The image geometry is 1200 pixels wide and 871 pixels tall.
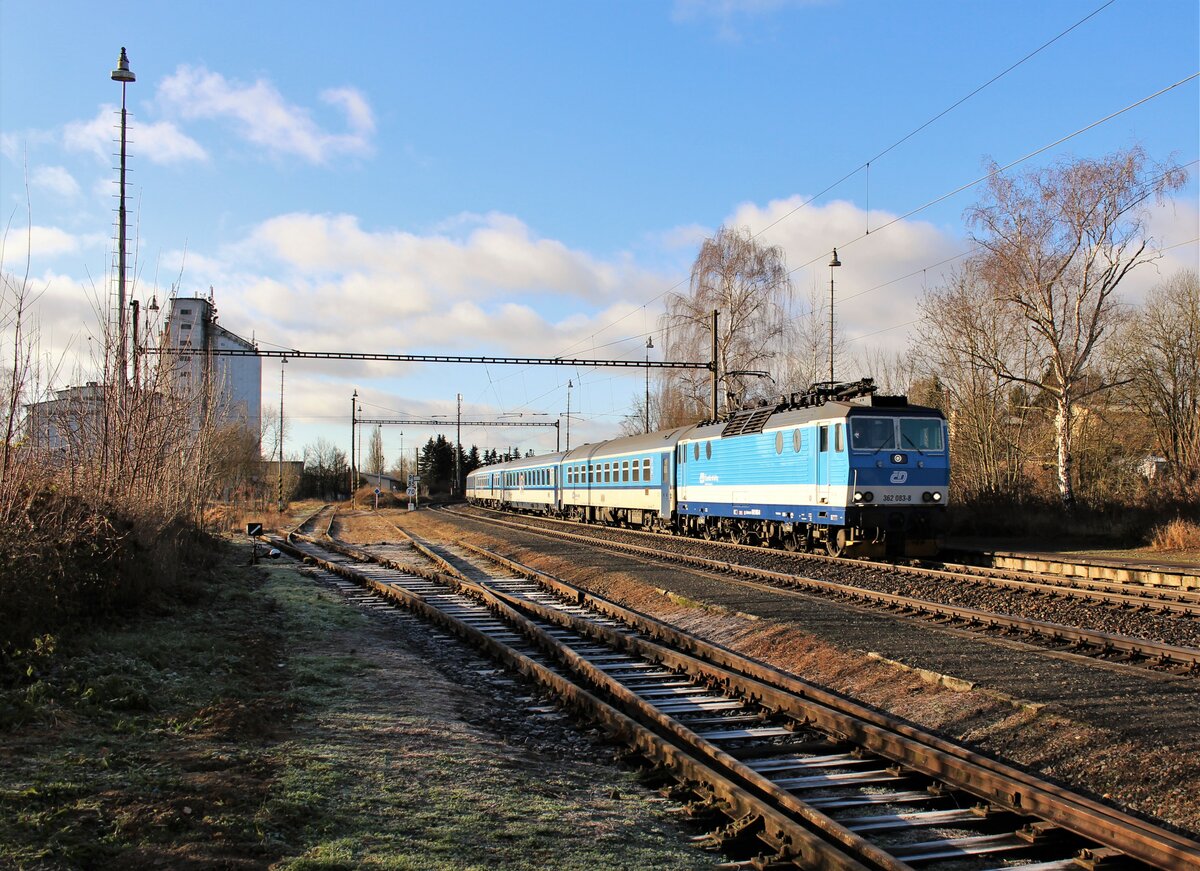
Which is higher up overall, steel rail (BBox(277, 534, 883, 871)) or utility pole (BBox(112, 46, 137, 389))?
utility pole (BBox(112, 46, 137, 389))

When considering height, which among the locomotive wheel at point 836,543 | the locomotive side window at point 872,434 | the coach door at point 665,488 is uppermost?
the locomotive side window at point 872,434

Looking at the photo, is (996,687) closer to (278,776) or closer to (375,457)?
(278,776)

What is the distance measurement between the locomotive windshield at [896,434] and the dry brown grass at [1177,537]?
20.0 ft

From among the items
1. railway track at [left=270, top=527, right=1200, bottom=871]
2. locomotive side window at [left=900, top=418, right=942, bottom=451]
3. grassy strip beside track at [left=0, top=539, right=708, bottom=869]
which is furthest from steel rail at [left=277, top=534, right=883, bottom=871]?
locomotive side window at [left=900, top=418, right=942, bottom=451]

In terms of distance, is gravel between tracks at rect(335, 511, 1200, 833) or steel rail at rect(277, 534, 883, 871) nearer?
steel rail at rect(277, 534, 883, 871)

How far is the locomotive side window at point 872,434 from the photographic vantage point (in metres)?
17.4

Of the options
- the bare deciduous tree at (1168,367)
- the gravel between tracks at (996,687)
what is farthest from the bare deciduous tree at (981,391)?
the gravel between tracks at (996,687)

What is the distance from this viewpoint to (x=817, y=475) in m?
18.4

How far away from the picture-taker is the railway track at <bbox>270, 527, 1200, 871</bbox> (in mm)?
4527

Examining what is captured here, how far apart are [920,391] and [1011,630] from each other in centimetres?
2482

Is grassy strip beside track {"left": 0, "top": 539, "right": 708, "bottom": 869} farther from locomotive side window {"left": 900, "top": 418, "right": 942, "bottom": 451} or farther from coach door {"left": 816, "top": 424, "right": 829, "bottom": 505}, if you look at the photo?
locomotive side window {"left": 900, "top": 418, "right": 942, "bottom": 451}

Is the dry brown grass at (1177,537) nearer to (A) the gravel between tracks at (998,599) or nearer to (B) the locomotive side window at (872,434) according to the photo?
(B) the locomotive side window at (872,434)

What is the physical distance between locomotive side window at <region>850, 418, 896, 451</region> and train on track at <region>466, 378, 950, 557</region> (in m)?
0.02

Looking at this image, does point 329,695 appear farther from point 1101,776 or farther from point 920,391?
point 920,391
